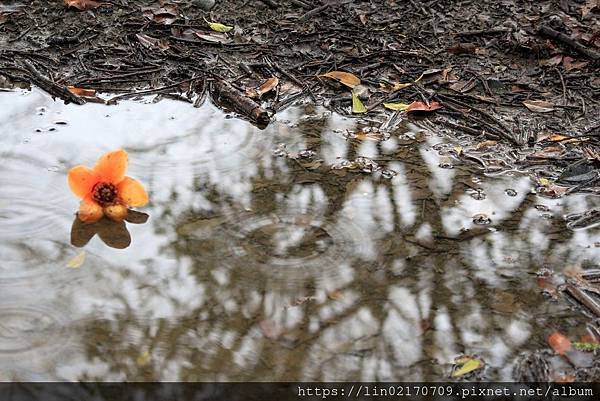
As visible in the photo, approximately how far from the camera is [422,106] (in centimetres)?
356

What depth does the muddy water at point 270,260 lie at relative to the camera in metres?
2.10

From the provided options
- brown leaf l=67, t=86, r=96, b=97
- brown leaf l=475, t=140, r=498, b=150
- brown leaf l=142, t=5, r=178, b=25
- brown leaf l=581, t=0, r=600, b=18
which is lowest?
brown leaf l=142, t=5, r=178, b=25

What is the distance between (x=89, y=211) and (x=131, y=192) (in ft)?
0.55

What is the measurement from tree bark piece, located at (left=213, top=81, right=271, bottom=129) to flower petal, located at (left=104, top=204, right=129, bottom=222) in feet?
3.11

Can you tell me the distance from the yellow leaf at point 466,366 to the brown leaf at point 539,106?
1.92m

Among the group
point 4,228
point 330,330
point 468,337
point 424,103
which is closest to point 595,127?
point 424,103

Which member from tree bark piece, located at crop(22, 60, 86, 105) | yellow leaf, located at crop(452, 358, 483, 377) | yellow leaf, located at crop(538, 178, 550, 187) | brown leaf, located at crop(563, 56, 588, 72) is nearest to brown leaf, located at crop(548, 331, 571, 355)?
yellow leaf, located at crop(452, 358, 483, 377)

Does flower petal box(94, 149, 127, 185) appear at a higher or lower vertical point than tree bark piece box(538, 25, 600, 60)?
higher

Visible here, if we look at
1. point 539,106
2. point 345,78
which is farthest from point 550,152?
point 345,78

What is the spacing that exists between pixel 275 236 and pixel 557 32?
8.39 feet

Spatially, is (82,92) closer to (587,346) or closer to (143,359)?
(143,359)

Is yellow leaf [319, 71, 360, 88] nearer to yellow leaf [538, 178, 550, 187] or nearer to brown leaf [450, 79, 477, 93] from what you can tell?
brown leaf [450, 79, 477, 93]

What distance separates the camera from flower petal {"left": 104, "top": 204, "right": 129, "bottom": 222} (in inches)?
104

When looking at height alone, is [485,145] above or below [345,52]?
above
